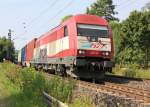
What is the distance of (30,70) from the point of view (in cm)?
1838

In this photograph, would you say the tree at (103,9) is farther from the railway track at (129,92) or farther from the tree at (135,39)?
the railway track at (129,92)

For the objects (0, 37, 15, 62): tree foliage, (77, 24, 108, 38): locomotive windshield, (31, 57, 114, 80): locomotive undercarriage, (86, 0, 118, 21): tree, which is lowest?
(31, 57, 114, 80): locomotive undercarriage

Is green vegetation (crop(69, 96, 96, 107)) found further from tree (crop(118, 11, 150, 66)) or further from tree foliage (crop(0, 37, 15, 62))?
tree foliage (crop(0, 37, 15, 62))

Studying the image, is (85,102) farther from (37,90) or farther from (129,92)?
(129,92)

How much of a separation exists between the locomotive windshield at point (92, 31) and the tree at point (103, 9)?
7190 cm

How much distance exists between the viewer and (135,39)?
2221 inches

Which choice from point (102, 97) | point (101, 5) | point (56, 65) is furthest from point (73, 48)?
point (101, 5)

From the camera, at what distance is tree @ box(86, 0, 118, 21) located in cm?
9725

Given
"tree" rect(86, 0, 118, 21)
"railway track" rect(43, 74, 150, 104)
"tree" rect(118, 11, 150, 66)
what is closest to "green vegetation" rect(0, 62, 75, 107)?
"railway track" rect(43, 74, 150, 104)

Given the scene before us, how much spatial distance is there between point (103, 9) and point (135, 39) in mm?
43758

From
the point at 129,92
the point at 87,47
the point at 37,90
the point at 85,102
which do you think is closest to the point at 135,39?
the point at 87,47

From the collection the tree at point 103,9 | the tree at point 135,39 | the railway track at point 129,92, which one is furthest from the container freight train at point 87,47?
the tree at point 103,9

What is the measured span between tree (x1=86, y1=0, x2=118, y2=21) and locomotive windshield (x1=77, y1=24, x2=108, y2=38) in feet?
236

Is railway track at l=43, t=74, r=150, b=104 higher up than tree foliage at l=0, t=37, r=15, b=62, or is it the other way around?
tree foliage at l=0, t=37, r=15, b=62
